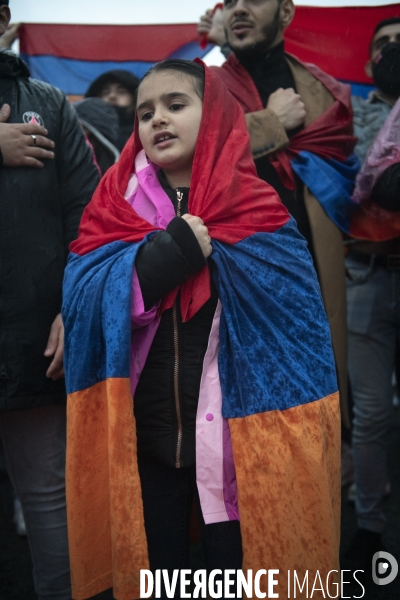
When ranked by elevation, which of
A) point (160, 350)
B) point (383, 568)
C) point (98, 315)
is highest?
point (98, 315)

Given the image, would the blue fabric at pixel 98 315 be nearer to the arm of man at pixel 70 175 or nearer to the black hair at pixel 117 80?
the arm of man at pixel 70 175

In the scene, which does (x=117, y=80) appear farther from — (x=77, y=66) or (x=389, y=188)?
(x=389, y=188)

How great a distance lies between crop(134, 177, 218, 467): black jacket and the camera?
172 cm

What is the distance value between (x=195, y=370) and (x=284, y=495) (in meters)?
0.41

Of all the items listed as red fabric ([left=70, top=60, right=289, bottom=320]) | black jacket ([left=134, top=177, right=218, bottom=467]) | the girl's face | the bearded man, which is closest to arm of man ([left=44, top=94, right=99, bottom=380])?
red fabric ([left=70, top=60, right=289, bottom=320])

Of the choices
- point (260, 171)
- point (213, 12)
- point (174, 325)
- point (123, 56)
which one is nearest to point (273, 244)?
point (174, 325)

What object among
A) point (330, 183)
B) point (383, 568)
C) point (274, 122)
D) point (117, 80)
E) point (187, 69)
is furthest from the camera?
point (117, 80)

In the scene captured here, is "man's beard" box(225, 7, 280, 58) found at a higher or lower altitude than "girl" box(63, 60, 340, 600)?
higher

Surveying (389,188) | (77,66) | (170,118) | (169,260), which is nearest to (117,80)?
(77,66)

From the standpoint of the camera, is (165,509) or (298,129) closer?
(165,509)

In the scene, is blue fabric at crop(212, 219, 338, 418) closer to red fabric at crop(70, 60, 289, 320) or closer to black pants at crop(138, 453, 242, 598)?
red fabric at crop(70, 60, 289, 320)

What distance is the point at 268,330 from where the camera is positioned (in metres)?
1.73

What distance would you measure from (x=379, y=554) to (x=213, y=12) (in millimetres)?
2959

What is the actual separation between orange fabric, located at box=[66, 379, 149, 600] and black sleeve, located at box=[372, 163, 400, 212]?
1361mm
